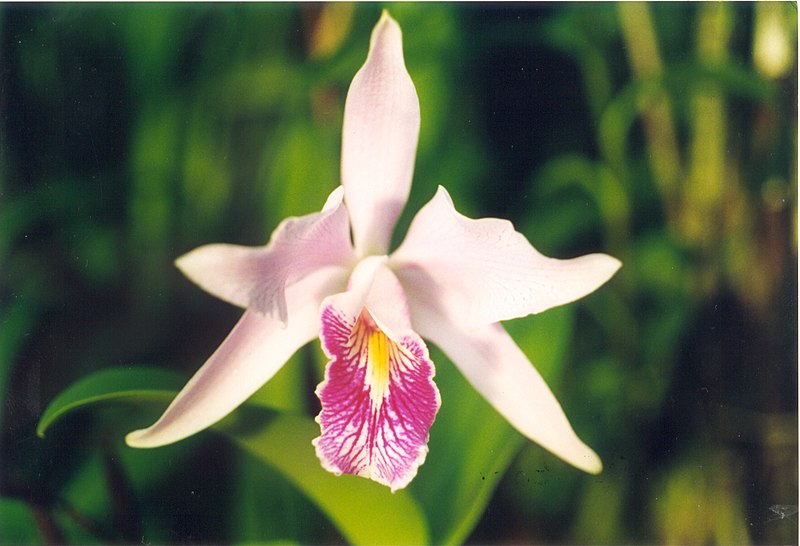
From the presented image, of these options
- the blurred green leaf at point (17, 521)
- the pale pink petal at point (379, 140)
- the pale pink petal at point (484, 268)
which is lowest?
the blurred green leaf at point (17, 521)

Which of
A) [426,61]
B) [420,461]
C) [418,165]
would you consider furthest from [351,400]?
[426,61]

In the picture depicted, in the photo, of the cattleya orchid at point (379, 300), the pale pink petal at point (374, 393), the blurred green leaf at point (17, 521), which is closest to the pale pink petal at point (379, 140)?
the cattleya orchid at point (379, 300)

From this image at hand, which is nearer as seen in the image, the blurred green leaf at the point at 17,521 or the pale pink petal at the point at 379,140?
the pale pink petal at the point at 379,140

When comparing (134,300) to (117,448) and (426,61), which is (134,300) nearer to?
(117,448)

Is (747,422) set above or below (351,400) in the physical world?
below

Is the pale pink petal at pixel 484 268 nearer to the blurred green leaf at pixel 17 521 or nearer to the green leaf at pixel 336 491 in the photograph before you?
the green leaf at pixel 336 491

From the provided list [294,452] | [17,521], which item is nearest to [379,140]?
[294,452]

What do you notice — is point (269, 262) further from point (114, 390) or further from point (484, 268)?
point (114, 390)

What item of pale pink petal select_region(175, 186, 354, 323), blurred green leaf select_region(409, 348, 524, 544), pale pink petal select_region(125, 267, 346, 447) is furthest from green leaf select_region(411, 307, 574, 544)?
pale pink petal select_region(175, 186, 354, 323)
